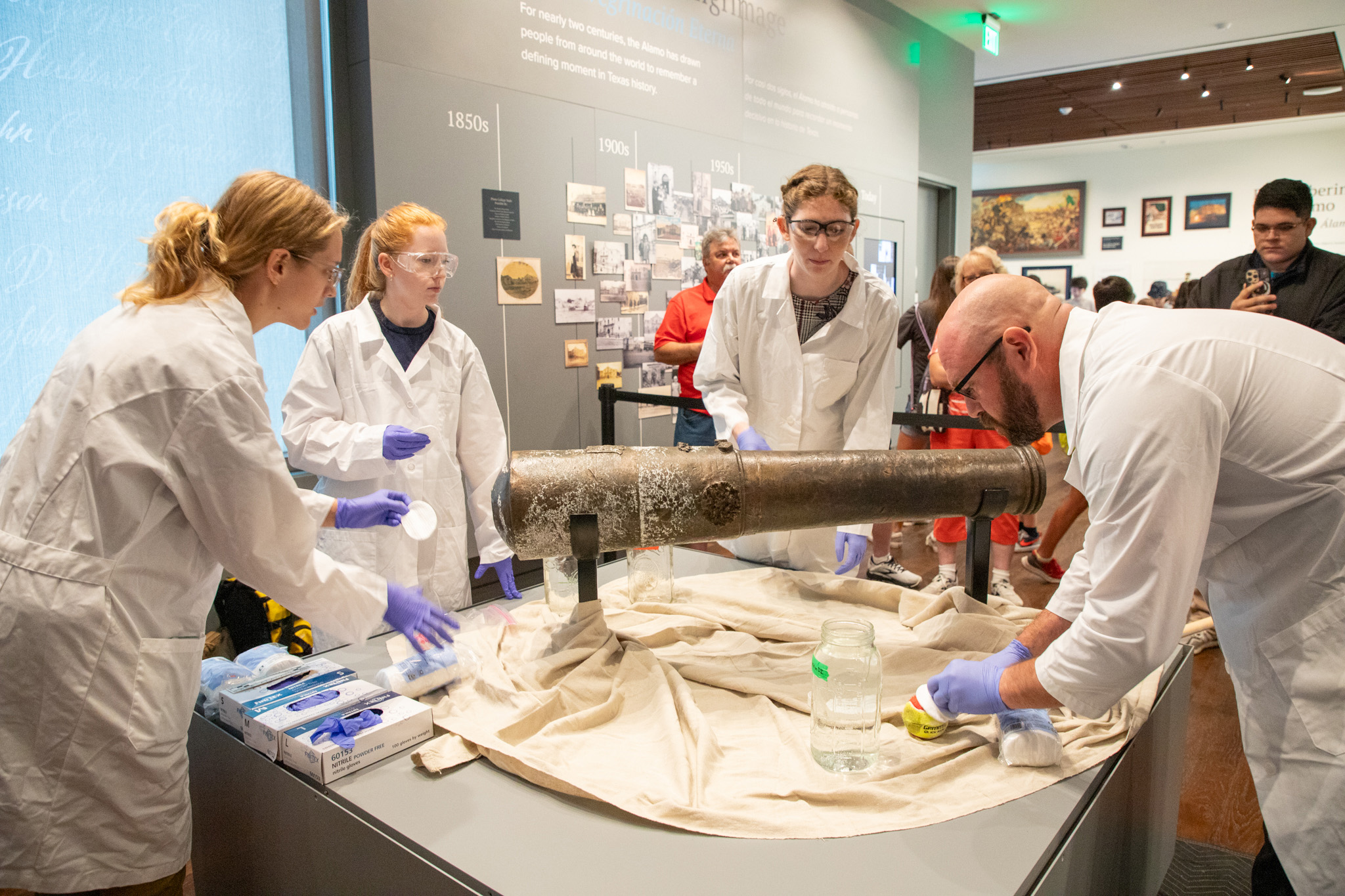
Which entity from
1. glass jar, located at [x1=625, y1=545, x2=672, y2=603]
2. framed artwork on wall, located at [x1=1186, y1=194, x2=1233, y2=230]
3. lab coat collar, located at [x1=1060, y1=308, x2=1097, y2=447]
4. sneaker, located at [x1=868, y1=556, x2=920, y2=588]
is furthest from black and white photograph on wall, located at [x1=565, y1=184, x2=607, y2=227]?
framed artwork on wall, located at [x1=1186, y1=194, x2=1233, y2=230]

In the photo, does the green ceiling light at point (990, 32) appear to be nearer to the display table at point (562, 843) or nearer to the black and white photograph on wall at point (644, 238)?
the black and white photograph on wall at point (644, 238)

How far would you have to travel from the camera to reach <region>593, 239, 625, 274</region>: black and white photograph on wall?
4.23 meters

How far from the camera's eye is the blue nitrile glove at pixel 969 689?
1390mm

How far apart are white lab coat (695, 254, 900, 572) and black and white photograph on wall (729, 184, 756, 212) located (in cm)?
248

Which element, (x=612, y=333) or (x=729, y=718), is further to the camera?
(x=612, y=333)

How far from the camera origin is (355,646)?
6.17ft

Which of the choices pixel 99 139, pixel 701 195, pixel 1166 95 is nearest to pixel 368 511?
pixel 99 139

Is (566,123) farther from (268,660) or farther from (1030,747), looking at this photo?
(1030,747)

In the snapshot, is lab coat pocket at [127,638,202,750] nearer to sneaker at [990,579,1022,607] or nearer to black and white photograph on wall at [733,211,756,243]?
sneaker at [990,579,1022,607]

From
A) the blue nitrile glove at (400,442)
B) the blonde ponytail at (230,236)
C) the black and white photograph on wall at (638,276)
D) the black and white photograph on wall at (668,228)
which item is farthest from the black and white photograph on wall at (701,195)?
the blonde ponytail at (230,236)

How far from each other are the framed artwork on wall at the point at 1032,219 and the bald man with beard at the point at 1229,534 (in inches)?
528

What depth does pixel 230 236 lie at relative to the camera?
1.44m

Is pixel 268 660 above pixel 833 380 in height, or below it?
below

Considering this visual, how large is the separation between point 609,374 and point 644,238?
0.75m
